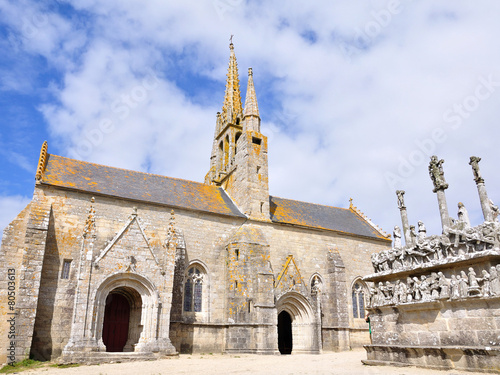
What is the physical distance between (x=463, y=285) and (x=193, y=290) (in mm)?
14356

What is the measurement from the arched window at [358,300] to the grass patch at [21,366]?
18086 millimetres

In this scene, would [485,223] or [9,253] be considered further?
[9,253]

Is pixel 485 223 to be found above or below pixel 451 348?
above

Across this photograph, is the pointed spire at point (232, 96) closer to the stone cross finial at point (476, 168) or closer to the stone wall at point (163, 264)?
the stone wall at point (163, 264)

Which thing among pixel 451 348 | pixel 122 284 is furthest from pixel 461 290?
pixel 122 284

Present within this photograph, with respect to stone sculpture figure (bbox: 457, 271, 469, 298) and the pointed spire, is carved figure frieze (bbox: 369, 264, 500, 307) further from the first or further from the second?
the pointed spire

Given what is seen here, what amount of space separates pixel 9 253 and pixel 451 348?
17.1 m

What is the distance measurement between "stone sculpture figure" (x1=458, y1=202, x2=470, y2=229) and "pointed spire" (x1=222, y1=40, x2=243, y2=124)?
70.4ft

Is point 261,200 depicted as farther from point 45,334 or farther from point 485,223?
point 485,223

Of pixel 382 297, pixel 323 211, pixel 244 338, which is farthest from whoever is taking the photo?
pixel 323 211

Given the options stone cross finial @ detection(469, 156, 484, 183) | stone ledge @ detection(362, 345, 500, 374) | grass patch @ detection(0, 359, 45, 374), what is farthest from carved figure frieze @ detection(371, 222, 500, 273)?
grass patch @ detection(0, 359, 45, 374)

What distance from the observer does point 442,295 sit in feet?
31.4

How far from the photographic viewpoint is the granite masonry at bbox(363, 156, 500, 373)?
880 centimetres

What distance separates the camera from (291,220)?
2531 centimetres
